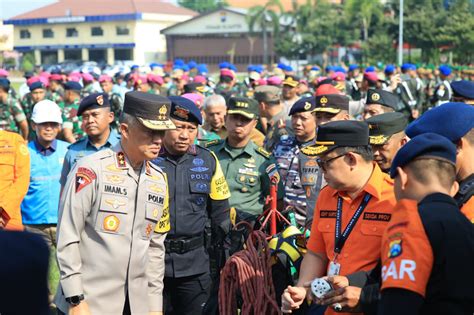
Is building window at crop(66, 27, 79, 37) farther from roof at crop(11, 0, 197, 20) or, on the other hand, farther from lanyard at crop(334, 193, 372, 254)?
lanyard at crop(334, 193, 372, 254)

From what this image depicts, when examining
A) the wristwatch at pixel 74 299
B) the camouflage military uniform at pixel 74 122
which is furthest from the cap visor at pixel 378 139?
the camouflage military uniform at pixel 74 122

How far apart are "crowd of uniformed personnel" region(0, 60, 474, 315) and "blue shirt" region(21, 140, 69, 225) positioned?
0.01 m

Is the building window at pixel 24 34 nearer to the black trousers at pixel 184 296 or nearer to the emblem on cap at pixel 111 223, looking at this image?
the black trousers at pixel 184 296

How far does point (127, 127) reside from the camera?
15.4ft

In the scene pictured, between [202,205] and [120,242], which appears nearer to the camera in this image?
[120,242]

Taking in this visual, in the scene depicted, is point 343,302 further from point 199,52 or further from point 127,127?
point 199,52

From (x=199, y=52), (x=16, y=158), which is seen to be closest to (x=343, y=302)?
(x=16, y=158)

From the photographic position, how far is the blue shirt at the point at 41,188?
7.80 m

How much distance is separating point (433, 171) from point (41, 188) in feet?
17.8

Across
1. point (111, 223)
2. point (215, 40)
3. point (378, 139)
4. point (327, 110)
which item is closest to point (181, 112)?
point (378, 139)

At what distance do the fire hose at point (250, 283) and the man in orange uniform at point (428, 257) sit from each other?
1.76m

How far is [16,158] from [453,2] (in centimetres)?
4866

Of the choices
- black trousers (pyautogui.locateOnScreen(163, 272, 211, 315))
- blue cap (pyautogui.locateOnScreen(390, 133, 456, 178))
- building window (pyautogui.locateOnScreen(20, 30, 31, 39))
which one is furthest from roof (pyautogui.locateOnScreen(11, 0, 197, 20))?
blue cap (pyautogui.locateOnScreen(390, 133, 456, 178))

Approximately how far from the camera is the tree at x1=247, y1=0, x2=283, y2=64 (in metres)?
73.2
